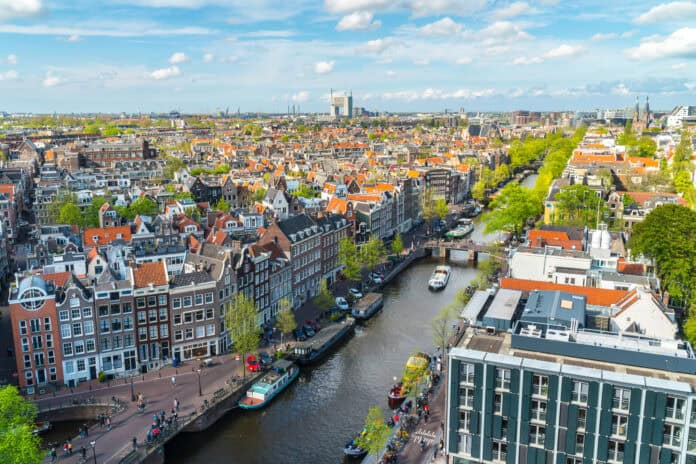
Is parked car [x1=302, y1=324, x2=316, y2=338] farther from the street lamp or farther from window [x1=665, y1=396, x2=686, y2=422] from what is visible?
window [x1=665, y1=396, x2=686, y2=422]

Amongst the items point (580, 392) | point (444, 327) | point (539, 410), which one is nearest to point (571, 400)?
point (580, 392)

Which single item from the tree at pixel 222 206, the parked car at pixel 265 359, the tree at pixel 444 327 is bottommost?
the parked car at pixel 265 359

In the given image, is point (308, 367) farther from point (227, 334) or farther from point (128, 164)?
point (128, 164)

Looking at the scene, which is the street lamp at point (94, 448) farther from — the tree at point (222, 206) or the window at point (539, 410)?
the tree at point (222, 206)

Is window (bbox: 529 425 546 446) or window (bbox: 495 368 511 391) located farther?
window (bbox: 495 368 511 391)

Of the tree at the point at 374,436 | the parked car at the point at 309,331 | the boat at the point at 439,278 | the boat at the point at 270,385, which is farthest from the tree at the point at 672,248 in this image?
the boat at the point at 270,385

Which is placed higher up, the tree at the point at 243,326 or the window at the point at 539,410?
the window at the point at 539,410

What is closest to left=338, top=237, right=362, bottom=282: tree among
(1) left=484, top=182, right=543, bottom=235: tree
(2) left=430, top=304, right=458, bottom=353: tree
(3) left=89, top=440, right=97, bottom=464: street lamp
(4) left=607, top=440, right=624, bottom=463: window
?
(2) left=430, top=304, right=458, bottom=353: tree
